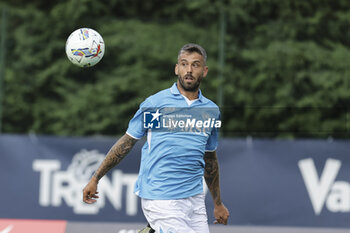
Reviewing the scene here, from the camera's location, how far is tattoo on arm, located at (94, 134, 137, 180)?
5051 mm

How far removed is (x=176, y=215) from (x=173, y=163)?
41 cm

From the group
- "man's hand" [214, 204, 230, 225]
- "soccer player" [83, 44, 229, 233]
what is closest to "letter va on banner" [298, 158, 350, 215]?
"man's hand" [214, 204, 230, 225]

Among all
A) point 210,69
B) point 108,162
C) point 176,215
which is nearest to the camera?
point 176,215

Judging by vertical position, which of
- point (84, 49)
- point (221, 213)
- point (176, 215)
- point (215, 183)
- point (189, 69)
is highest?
point (84, 49)

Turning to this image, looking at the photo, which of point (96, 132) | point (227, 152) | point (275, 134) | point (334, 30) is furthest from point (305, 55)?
point (96, 132)

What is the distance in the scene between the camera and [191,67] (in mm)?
5070

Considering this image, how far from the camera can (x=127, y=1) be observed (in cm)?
1424

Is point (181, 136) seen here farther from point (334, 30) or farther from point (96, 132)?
point (334, 30)

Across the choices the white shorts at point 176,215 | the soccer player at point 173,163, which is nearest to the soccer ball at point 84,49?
the soccer player at point 173,163

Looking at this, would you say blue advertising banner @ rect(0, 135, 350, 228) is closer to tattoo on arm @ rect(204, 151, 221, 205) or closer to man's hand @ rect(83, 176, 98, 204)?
tattoo on arm @ rect(204, 151, 221, 205)

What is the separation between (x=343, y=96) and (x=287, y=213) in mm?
3056

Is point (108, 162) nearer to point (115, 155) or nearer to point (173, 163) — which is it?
point (115, 155)

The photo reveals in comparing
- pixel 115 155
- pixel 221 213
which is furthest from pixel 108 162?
pixel 221 213

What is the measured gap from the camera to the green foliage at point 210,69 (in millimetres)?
12148
